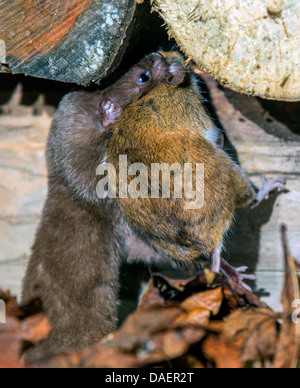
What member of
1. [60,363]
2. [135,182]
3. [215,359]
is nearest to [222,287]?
[215,359]

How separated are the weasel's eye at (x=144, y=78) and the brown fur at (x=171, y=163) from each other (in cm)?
7

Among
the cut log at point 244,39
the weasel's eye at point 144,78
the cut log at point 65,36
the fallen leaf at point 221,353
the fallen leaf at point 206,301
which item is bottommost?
the fallen leaf at point 206,301

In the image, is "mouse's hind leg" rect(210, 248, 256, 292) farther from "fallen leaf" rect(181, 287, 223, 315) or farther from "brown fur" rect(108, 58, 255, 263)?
"fallen leaf" rect(181, 287, 223, 315)

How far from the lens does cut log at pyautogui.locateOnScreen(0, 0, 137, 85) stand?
1694mm

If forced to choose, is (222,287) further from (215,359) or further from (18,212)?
(18,212)

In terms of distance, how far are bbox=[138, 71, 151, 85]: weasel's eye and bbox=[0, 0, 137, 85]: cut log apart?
42cm

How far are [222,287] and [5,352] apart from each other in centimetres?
91

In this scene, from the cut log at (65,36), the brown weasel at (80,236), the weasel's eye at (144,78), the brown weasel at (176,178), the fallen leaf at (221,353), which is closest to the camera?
the fallen leaf at (221,353)

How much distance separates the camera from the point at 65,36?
1.75 metres

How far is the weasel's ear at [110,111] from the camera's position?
90.7 inches

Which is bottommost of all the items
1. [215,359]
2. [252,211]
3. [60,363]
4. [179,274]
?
[179,274]

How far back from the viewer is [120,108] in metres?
2.29

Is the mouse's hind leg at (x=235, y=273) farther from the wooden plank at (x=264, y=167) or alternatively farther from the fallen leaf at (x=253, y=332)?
the fallen leaf at (x=253, y=332)

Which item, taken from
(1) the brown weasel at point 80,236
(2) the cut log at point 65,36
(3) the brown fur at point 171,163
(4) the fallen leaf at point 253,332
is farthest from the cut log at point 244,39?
(4) the fallen leaf at point 253,332
